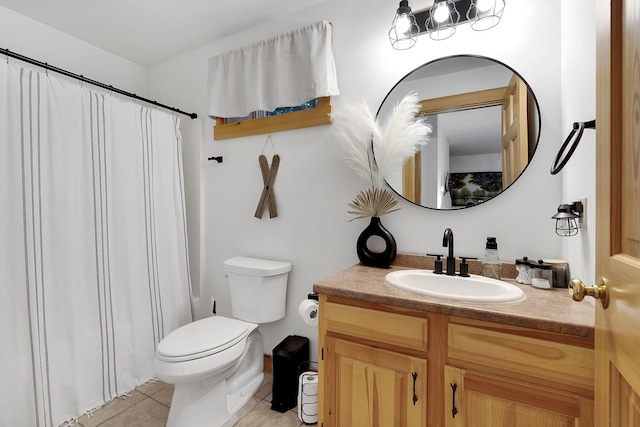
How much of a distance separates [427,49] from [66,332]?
97.1 inches

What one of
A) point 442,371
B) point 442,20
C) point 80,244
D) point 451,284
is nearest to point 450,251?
point 451,284

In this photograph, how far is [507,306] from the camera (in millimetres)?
959

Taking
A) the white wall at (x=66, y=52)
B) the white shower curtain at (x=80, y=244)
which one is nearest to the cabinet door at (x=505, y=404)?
the white shower curtain at (x=80, y=244)

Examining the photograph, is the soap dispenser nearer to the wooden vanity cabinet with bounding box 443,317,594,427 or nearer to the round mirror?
the round mirror

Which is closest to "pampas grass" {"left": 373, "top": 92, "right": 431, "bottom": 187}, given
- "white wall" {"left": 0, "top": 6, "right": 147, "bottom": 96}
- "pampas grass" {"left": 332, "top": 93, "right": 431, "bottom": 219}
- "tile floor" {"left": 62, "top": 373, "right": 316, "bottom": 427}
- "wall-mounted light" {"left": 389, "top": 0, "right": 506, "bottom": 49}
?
"pampas grass" {"left": 332, "top": 93, "right": 431, "bottom": 219}

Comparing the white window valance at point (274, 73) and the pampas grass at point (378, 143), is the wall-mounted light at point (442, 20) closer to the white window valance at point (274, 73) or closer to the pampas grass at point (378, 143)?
the pampas grass at point (378, 143)

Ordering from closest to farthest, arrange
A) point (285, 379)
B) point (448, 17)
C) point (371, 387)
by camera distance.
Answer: point (371, 387) → point (448, 17) → point (285, 379)

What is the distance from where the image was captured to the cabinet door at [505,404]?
33.0 inches

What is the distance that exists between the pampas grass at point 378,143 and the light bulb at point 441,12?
1.16 feet

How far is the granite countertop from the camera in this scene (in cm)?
85

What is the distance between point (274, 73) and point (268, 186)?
2.42 ft

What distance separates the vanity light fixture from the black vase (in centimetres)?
95

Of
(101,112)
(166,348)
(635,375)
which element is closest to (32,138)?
(101,112)

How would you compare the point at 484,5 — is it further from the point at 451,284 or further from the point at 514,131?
the point at 451,284
